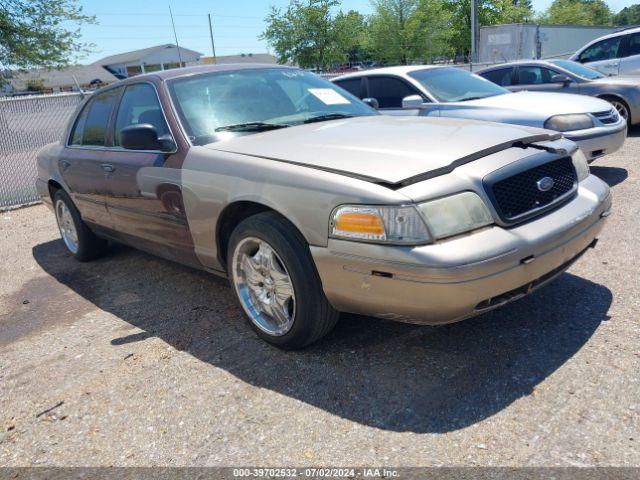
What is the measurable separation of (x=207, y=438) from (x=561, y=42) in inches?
1285

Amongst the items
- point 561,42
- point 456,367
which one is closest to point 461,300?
point 456,367

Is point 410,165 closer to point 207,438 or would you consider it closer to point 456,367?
point 456,367

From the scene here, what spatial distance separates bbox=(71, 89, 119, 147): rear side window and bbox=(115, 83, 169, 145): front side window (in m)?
0.23

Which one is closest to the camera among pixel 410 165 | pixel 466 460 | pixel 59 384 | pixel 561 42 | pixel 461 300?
pixel 466 460

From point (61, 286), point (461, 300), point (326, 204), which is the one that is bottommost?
point (61, 286)

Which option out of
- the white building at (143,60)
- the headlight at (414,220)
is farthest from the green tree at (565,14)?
the headlight at (414,220)

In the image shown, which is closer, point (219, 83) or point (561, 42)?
point (219, 83)

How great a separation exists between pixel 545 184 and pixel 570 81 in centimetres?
743

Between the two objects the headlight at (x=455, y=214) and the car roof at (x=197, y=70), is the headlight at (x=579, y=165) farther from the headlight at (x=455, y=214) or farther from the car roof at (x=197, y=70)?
the car roof at (x=197, y=70)

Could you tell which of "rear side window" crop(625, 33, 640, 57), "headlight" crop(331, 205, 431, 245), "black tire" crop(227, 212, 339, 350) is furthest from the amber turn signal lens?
"rear side window" crop(625, 33, 640, 57)

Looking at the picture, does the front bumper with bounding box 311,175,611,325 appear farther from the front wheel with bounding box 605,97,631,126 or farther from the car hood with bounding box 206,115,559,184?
the front wheel with bounding box 605,97,631,126

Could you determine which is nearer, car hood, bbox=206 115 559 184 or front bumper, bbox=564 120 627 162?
car hood, bbox=206 115 559 184

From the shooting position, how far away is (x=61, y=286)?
491cm

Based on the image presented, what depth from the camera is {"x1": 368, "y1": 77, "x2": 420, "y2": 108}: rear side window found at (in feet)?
23.3
